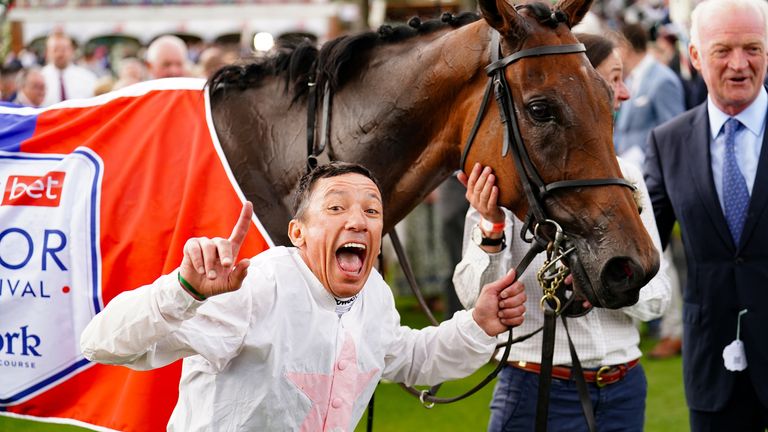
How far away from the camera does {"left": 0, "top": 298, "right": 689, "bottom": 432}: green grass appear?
5172mm

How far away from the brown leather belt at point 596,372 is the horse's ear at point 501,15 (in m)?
1.09

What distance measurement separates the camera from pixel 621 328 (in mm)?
2873

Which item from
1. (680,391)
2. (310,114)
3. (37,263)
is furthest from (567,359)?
(680,391)

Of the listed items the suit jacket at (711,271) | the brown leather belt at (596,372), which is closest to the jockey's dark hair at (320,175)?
the brown leather belt at (596,372)

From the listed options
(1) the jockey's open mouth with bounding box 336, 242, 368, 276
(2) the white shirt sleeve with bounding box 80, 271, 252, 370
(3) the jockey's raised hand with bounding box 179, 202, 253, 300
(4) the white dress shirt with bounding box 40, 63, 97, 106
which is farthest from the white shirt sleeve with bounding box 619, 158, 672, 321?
(4) the white dress shirt with bounding box 40, 63, 97, 106

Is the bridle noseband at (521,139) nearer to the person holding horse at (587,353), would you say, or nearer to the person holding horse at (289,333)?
the person holding horse at (587,353)

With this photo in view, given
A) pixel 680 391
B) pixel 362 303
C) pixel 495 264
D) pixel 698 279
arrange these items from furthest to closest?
pixel 680 391 → pixel 698 279 → pixel 495 264 → pixel 362 303

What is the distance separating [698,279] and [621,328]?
1.47 feet

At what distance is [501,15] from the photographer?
8.17 ft

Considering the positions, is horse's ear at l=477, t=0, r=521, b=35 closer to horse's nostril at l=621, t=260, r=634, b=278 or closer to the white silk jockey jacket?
horse's nostril at l=621, t=260, r=634, b=278

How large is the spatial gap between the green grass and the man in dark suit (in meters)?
2.14

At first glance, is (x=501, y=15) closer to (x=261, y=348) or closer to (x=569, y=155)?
(x=569, y=155)

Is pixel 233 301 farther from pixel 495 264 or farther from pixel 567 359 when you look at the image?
pixel 567 359

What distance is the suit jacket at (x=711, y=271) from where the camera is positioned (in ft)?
9.74
